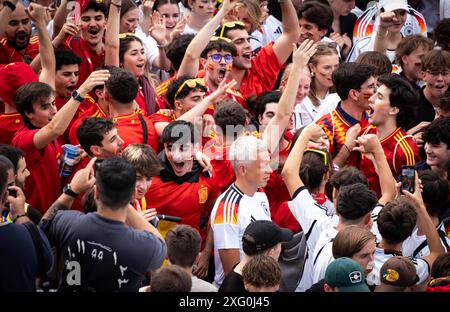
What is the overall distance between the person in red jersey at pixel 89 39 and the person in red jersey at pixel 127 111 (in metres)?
1.54

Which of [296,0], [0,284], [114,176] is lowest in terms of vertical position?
[296,0]

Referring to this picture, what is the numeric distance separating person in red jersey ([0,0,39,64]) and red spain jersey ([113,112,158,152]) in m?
2.14

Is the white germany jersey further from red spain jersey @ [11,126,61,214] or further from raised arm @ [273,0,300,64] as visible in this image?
raised arm @ [273,0,300,64]

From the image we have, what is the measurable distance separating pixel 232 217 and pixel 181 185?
69 centimetres

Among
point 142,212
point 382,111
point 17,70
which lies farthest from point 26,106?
point 382,111

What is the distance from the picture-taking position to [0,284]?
6.37m

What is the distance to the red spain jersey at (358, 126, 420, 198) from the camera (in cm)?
920

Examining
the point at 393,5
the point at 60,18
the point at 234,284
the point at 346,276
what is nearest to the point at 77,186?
the point at 234,284

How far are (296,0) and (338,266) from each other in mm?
6894

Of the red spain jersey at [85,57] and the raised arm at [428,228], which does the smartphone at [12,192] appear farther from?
the red spain jersey at [85,57]

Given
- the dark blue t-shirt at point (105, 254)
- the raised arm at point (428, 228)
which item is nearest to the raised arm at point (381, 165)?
the raised arm at point (428, 228)

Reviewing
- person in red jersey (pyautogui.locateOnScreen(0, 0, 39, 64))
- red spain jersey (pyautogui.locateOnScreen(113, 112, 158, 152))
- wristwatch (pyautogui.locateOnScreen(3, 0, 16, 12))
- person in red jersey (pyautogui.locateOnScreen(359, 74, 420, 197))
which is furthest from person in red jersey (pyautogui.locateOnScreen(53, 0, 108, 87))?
person in red jersey (pyautogui.locateOnScreen(359, 74, 420, 197))

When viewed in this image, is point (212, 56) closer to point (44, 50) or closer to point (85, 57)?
point (85, 57)
